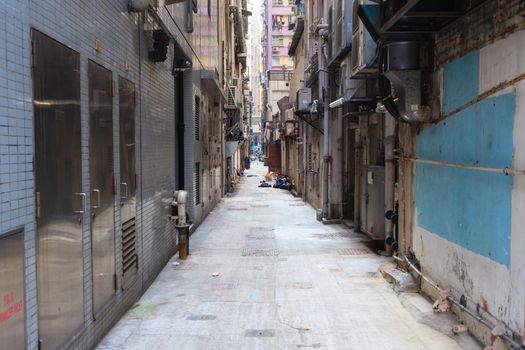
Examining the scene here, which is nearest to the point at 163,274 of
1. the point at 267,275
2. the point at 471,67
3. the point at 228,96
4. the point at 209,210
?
the point at 267,275

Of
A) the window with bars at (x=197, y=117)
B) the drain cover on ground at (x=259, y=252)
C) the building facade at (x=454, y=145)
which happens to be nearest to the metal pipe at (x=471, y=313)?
the building facade at (x=454, y=145)

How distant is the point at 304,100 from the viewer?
18.1 meters

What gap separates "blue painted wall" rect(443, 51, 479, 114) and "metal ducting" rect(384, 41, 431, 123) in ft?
1.60

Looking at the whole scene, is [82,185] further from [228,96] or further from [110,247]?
[228,96]

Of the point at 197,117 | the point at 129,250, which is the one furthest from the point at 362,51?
the point at 197,117

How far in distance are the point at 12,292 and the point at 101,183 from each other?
211cm

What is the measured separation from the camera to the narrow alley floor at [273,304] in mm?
5371

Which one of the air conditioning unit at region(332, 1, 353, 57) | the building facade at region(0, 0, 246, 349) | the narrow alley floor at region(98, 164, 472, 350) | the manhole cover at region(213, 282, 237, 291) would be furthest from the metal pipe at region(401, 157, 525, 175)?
the air conditioning unit at region(332, 1, 353, 57)

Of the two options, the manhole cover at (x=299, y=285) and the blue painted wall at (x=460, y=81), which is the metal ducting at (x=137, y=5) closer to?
the blue painted wall at (x=460, y=81)

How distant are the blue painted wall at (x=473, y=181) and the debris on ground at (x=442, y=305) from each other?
73cm

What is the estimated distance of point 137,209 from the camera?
6.88 m

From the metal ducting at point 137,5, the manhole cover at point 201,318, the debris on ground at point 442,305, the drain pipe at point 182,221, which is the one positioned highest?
the metal ducting at point 137,5

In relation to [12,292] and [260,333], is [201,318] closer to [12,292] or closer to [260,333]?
[260,333]

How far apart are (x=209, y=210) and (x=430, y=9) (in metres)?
12.2
